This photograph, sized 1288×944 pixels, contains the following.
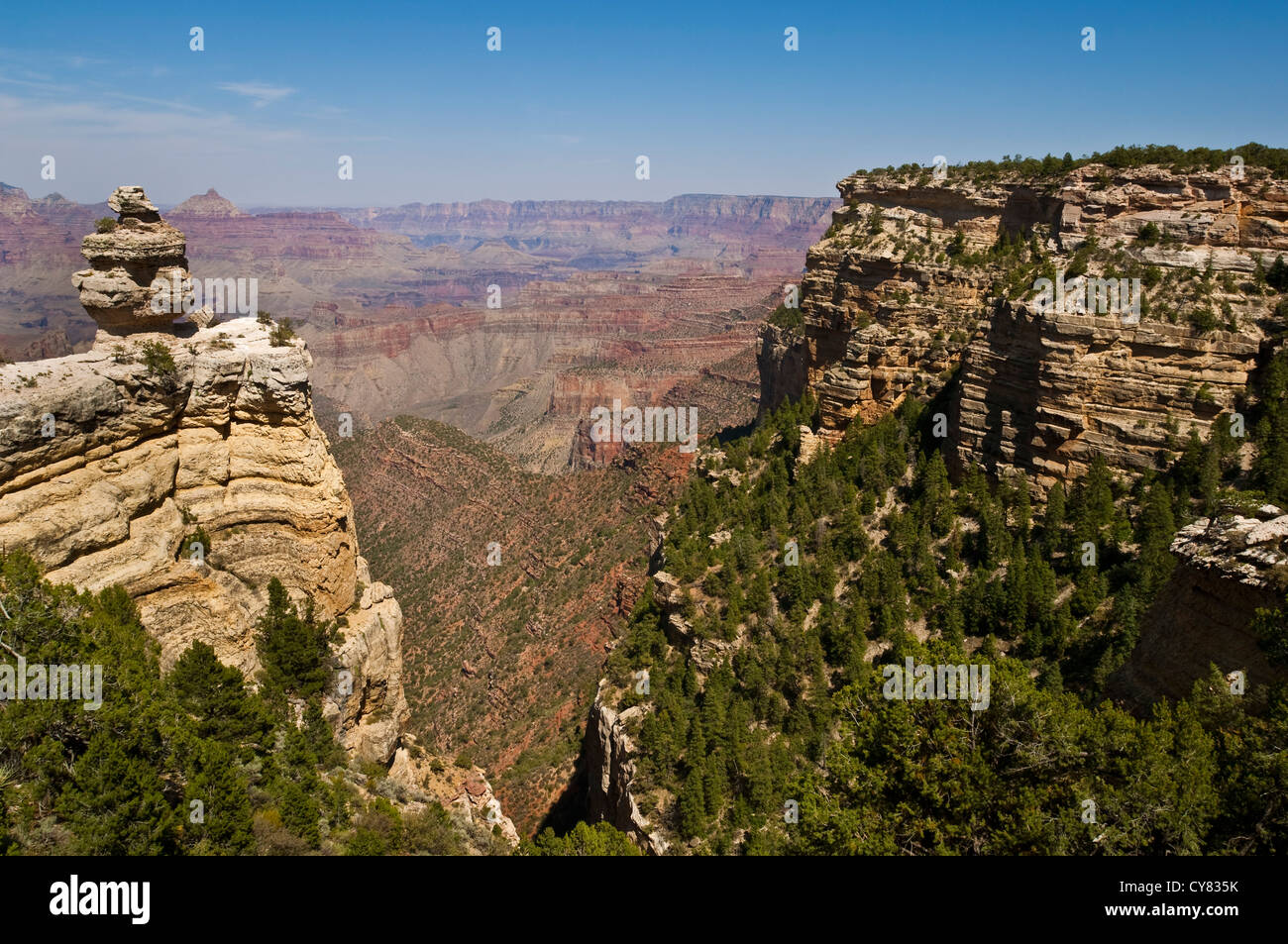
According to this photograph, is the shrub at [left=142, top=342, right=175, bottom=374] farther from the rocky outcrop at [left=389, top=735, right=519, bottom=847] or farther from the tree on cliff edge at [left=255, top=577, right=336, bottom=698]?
the rocky outcrop at [left=389, top=735, right=519, bottom=847]

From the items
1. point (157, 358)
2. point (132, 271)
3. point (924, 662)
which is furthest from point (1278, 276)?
point (132, 271)

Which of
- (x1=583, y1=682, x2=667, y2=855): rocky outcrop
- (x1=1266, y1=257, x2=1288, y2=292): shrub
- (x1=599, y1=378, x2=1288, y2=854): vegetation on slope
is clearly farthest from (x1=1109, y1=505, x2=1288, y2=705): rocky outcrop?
(x1=583, y1=682, x2=667, y2=855): rocky outcrop

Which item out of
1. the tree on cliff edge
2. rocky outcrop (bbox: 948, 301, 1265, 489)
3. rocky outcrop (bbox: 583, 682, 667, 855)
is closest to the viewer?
the tree on cliff edge

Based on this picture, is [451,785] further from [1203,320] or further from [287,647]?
[1203,320]

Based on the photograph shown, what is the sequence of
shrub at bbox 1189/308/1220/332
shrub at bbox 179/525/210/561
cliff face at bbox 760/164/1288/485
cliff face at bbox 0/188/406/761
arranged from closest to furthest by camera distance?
cliff face at bbox 0/188/406/761 → shrub at bbox 179/525/210/561 → shrub at bbox 1189/308/1220/332 → cliff face at bbox 760/164/1288/485

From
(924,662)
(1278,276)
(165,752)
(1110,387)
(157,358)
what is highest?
(1278,276)

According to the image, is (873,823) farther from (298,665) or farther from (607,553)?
(607,553)
